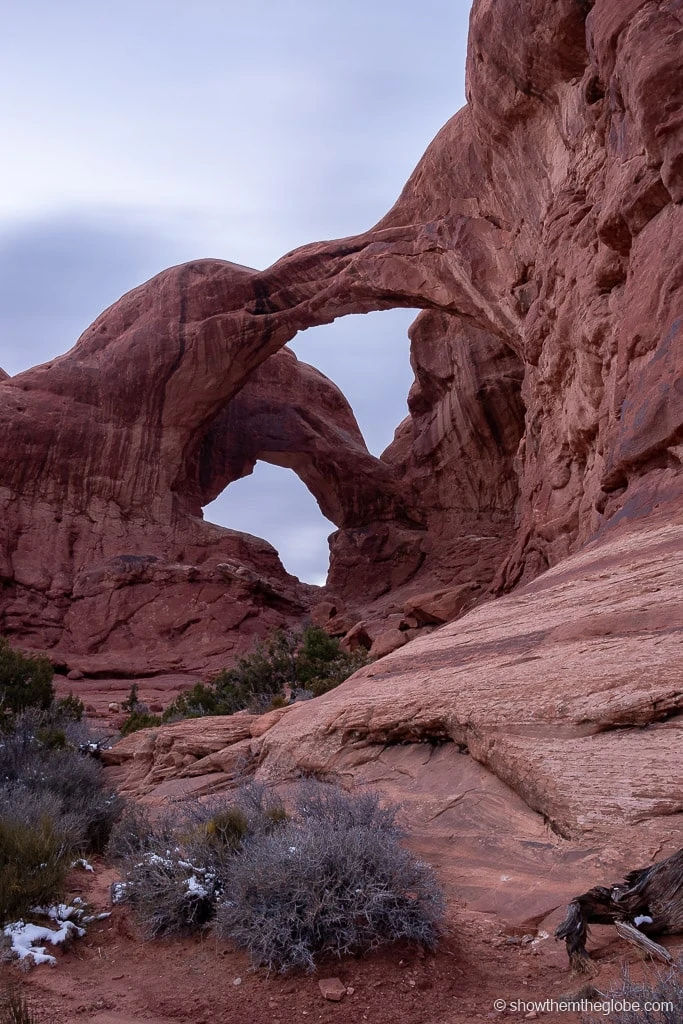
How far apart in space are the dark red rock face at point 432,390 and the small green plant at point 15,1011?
6.35 m

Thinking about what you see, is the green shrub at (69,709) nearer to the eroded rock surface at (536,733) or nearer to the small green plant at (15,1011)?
the eroded rock surface at (536,733)

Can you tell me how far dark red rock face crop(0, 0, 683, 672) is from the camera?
906 cm

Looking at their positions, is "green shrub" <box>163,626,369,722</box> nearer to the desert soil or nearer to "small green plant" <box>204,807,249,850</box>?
"small green plant" <box>204,807,249,850</box>

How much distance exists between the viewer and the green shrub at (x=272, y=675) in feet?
52.7

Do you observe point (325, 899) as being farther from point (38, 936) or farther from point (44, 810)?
point (44, 810)

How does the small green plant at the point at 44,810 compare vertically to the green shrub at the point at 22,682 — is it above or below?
below

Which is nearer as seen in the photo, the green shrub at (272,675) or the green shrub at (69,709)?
the green shrub at (69,709)

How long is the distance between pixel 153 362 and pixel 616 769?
24.4m

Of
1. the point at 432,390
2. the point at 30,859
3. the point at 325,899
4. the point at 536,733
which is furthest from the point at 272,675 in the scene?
the point at 432,390

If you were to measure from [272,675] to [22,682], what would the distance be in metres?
5.63

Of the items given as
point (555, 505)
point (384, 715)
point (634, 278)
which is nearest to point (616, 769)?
point (384, 715)

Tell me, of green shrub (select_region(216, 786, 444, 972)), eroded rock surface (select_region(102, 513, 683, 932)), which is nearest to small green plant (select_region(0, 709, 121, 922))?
green shrub (select_region(216, 786, 444, 972))

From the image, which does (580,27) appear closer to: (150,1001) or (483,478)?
(150,1001)

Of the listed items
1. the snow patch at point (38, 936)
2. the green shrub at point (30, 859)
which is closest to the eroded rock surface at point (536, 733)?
the snow patch at point (38, 936)
